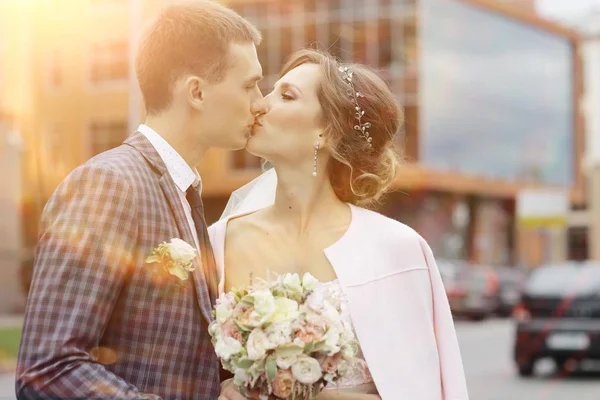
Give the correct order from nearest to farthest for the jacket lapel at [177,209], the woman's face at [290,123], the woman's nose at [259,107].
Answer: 1. the jacket lapel at [177,209]
2. the woman's nose at [259,107]
3. the woman's face at [290,123]

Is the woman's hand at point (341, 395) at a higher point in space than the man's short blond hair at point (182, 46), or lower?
lower

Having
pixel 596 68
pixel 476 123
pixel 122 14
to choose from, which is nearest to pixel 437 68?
pixel 476 123

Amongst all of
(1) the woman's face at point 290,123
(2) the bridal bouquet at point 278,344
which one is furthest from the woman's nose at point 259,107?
(2) the bridal bouquet at point 278,344

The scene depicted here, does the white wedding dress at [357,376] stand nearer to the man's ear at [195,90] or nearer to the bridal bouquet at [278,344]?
the bridal bouquet at [278,344]

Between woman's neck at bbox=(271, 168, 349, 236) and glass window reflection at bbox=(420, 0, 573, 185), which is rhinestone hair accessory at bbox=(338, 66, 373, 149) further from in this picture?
glass window reflection at bbox=(420, 0, 573, 185)

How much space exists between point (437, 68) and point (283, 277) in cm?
3888

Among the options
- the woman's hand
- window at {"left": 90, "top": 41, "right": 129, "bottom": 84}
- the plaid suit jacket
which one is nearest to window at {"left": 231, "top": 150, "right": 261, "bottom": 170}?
window at {"left": 90, "top": 41, "right": 129, "bottom": 84}

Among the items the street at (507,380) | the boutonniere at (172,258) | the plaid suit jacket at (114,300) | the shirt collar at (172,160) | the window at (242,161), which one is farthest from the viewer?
the window at (242,161)

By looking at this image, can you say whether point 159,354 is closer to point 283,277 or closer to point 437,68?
point 283,277

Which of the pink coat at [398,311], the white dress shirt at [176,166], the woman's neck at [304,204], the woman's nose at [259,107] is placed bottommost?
the pink coat at [398,311]

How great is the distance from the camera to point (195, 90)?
3.22 metres

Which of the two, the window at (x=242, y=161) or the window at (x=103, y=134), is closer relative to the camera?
the window at (x=103, y=134)

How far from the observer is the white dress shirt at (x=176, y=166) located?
3195 mm

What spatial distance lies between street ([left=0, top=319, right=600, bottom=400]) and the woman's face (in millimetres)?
8141
